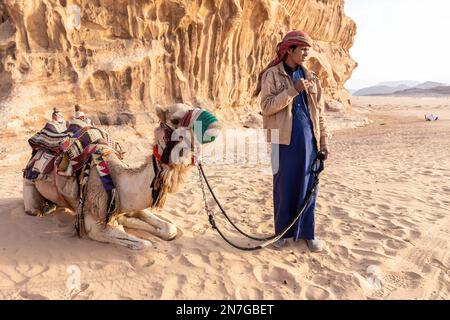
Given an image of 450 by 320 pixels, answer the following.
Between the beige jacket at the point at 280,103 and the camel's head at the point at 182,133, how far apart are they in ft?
2.37

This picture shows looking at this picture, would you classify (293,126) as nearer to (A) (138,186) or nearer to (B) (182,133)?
(B) (182,133)

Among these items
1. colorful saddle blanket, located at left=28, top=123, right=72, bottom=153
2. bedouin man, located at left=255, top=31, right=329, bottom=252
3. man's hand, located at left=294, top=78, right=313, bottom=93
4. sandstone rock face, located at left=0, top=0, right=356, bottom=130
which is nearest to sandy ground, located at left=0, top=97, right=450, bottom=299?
bedouin man, located at left=255, top=31, right=329, bottom=252

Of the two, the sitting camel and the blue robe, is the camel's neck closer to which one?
the sitting camel

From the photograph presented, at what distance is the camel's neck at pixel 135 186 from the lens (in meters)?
2.93

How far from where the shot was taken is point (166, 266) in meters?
3.02

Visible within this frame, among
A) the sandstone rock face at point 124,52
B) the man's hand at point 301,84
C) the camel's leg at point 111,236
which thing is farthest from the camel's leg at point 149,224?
the sandstone rock face at point 124,52

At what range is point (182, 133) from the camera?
8.65 feet

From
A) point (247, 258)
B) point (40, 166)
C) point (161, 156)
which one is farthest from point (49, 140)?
point (247, 258)

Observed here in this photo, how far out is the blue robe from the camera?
3201 mm

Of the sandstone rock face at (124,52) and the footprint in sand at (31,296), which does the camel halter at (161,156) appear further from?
the sandstone rock face at (124,52)

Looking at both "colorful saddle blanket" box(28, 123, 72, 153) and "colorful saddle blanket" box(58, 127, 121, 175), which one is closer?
"colorful saddle blanket" box(58, 127, 121, 175)

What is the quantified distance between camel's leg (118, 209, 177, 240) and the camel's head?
3.04ft

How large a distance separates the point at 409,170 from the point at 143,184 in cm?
594
